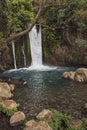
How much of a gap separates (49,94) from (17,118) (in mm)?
4994

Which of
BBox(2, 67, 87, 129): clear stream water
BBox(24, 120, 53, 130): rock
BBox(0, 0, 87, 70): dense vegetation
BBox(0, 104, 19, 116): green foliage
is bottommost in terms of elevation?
BBox(2, 67, 87, 129): clear stream water

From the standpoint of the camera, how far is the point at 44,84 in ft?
67.5

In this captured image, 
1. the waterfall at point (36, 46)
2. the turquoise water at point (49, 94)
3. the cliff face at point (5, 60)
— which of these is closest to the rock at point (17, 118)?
the turquoise water at point (49, 94)

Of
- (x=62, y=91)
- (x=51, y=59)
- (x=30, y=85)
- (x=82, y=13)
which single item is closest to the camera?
(x=62, y=91)

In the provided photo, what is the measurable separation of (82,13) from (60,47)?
13.5ft

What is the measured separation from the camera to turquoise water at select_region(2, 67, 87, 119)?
15.2m

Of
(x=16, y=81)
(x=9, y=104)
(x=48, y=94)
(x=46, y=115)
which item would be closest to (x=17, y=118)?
(x=46, y=115)

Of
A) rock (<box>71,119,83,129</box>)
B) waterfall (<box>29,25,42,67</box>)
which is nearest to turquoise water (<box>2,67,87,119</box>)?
rock (<box>71,119,83,129</box>)

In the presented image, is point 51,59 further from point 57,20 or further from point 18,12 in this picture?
point 18,12

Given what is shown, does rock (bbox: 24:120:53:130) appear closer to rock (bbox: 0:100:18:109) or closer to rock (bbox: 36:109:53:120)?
rock (bbox: 36:109:53:120)

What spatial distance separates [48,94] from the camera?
1783 cm

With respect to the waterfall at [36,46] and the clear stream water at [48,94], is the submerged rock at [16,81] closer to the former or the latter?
the clear stream water at [48,94]

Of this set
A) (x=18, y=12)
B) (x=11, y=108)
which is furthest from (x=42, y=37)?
(x=11, y=108)

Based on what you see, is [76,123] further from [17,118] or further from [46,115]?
[17,118]
